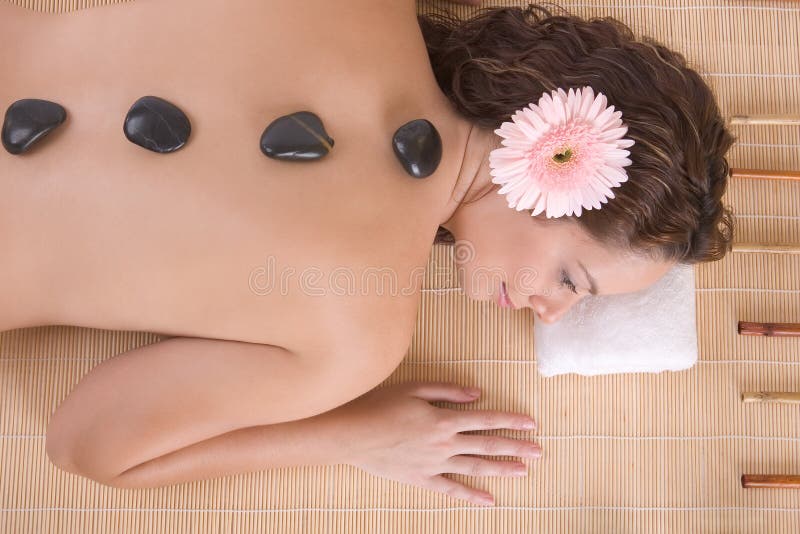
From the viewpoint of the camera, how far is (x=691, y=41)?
64.2 inches

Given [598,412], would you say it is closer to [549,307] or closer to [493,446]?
[493,446]

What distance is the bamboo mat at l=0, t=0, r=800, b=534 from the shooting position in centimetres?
147

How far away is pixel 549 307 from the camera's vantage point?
131 cm

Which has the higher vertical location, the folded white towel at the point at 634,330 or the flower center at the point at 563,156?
the flower center at the point at 563,156

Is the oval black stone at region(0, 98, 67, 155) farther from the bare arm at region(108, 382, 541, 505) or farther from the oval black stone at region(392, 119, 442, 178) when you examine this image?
the bare arm at region(108, 382, 541, 505)

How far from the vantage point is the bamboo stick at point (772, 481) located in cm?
149

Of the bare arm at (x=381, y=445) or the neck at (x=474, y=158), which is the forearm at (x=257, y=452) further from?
the neck at (x=474, y=158)

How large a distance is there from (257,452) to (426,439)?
357mm

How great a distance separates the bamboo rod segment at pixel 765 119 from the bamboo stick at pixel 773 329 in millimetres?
473

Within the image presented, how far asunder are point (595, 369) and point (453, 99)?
683 mm

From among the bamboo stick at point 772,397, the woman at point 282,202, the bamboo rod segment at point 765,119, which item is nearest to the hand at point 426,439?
the woman at point 282,202

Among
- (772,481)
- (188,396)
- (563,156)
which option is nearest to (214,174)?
(188,396)

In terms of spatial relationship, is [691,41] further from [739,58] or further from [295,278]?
[295,278]

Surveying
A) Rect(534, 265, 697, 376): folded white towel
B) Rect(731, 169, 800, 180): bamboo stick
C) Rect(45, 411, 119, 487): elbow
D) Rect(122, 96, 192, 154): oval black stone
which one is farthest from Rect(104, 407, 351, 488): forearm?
Rect(731, 169, 800, 180): bamboo stick
